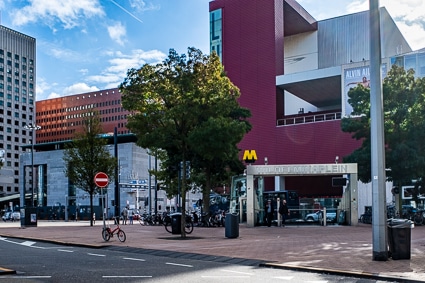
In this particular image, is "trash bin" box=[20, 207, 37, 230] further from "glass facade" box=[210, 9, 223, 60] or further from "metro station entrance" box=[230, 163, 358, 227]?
"glass facade" box=[210, 9, 223, 60]

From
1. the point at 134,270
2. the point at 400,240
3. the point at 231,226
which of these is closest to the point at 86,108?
the point at 231,226

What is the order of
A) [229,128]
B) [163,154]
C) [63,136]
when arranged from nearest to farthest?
[229,128] → [163,154] → [63,136]

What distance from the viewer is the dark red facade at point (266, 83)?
190ft

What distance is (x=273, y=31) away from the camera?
60188mm

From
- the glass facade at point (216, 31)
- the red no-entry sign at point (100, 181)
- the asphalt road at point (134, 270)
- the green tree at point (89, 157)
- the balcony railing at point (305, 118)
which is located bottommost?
the asphalt road at point (134, 270)

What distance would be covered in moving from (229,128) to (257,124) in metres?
30.8

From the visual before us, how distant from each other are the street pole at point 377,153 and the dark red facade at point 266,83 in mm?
41960

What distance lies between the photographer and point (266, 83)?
199 feet

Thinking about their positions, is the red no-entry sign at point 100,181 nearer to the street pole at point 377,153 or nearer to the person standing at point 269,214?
the street pole at point 377,153

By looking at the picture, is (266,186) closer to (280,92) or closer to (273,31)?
(280,92)

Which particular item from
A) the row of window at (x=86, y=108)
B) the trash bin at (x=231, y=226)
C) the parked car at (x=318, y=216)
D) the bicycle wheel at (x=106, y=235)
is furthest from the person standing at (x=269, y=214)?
the row of window at (x=86, y=108)

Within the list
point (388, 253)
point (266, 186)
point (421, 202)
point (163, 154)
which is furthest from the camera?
point (266, 186)

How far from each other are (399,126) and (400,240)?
23036 mm

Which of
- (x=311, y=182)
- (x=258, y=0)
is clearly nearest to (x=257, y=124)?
(x=311, y=182)
